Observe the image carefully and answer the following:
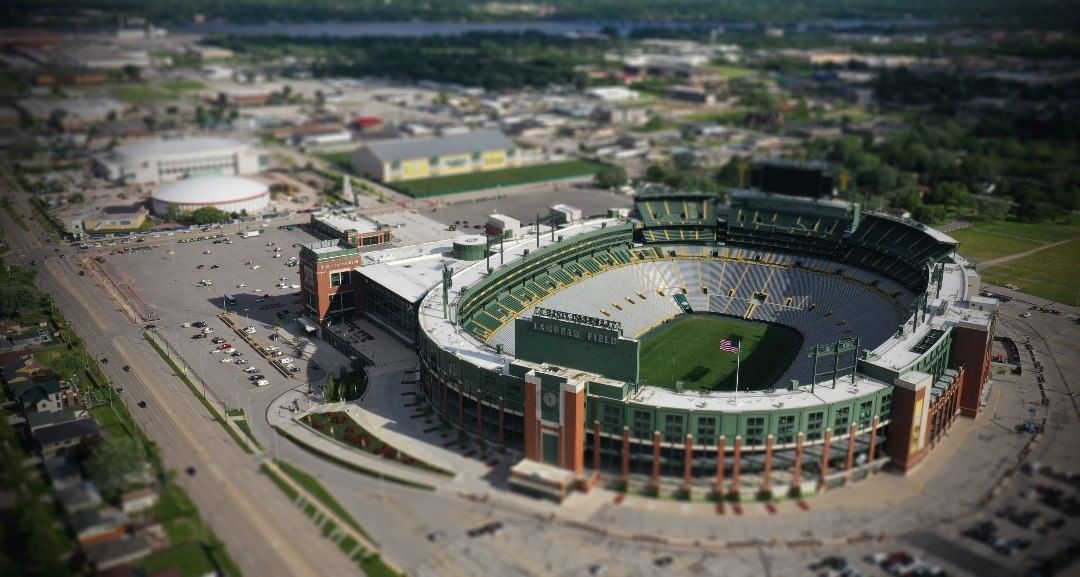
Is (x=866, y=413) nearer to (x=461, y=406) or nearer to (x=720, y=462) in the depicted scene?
(x=720, y=462)

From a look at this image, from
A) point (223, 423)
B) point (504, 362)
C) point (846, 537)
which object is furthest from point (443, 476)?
point (846, 537)

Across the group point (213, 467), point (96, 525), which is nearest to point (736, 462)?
point (213, 467)

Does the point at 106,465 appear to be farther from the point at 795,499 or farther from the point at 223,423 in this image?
the point at 795,499

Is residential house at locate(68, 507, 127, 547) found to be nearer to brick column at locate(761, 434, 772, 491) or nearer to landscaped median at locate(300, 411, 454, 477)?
landscaped median at locate(300, 411, 454, 477)

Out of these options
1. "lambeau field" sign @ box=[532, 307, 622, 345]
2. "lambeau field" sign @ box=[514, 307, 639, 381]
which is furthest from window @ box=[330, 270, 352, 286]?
"lambeau field" sign @ box=[532, 307, 622, 345]

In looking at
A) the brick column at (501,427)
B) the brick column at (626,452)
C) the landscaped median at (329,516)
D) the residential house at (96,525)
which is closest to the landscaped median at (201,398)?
the landscaped median at (329,516)

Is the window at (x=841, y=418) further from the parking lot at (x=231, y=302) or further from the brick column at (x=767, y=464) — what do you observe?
the parking lot at (x=231, y=302)
